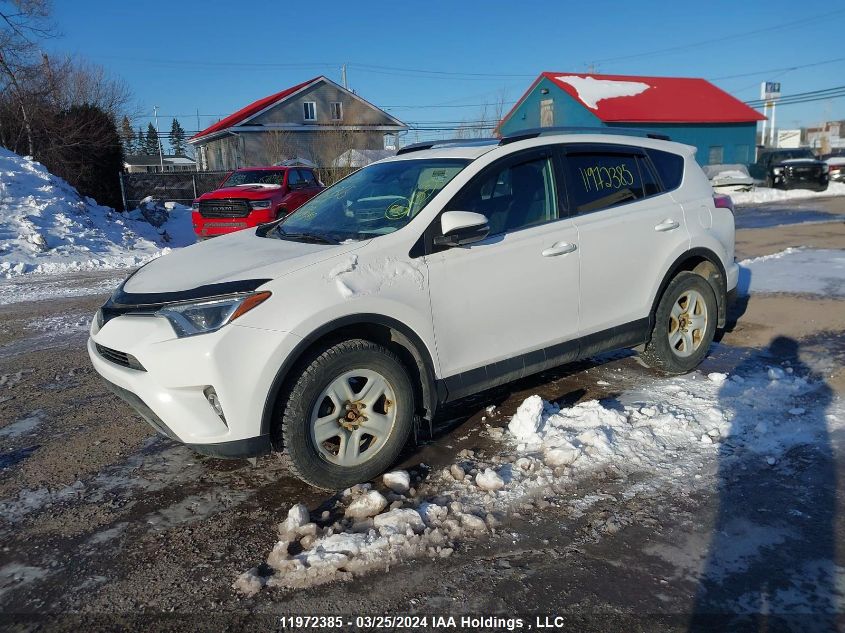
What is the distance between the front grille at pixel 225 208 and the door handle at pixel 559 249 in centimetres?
1054

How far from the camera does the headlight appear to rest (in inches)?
129

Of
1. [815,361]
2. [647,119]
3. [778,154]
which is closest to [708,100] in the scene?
[647,119]

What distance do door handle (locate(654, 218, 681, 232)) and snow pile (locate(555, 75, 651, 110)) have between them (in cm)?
3222

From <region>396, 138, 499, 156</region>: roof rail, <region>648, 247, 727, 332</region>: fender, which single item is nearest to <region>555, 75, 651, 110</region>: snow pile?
<region>648, 247, 727, 332</region>: fender

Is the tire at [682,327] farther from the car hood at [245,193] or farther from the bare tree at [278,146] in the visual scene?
the bare tree at [278,146]

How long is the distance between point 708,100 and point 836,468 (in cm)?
4100

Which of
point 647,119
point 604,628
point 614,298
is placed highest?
point 647,119

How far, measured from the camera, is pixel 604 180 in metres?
4.86

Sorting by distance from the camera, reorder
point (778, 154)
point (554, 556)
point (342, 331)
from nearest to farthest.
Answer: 1. point (554, 556)
2. point (342, 331)
3. point (778, 154)

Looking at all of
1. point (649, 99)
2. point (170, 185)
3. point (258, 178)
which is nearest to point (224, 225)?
point (258, 178)

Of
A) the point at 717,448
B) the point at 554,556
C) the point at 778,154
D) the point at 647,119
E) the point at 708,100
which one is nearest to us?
the point at 554,556

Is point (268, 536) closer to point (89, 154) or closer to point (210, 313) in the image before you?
point (210, 313)

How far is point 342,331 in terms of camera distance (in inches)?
142

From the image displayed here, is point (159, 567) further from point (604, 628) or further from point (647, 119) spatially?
point (647, 119)
